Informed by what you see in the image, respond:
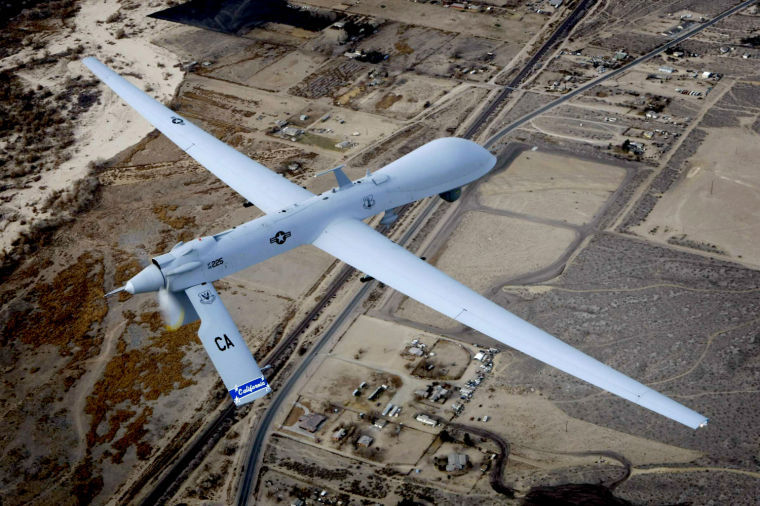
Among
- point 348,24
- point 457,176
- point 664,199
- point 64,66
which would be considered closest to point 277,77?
point 348,24

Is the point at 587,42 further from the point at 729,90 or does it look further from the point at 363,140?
the point at 363,140

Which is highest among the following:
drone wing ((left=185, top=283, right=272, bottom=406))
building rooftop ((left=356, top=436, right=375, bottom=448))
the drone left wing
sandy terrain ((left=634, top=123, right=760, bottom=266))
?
the drone left wing

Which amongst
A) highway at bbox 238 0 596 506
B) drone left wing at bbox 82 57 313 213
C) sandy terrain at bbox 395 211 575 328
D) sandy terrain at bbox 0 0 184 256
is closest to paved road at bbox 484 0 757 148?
highway at bbox 238 0 596 506

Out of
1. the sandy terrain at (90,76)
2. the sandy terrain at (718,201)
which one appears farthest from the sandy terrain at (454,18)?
the sandy terrain at (718,201)

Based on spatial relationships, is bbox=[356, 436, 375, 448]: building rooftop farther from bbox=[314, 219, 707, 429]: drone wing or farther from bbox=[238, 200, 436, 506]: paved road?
bbox=[314, 219, 707, 429]: drone wing

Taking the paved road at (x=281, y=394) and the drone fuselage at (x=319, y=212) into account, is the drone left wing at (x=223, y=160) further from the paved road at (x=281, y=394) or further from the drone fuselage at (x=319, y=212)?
the paved road at (x=281, y=394)

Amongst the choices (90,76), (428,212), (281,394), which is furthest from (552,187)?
(90,76)
